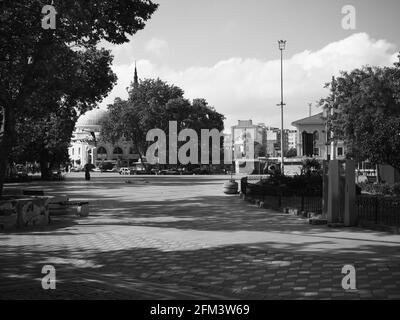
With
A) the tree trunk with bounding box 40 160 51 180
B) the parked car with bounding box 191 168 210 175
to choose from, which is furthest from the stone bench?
the parked car with bounding box 191 168 210 175

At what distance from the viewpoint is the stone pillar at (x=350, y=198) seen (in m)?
14.4

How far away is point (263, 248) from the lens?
11.1 metres

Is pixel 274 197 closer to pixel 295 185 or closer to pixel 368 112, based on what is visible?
pixel 295 185

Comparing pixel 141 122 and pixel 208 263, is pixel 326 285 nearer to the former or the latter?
pixel 208 263

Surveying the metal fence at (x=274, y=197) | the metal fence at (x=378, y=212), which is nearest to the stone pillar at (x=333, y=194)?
the metal fence at (x=378, y=212)

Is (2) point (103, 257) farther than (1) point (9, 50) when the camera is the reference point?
No

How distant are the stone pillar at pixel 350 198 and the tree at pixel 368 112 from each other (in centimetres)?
1078

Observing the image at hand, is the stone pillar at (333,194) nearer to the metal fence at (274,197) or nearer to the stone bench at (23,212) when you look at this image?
the metal fence at (274,197)

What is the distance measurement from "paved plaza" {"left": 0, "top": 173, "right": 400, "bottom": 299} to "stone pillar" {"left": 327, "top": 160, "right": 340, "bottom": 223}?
89 cm

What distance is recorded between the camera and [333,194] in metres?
14.9

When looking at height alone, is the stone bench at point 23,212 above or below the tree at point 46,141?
below
